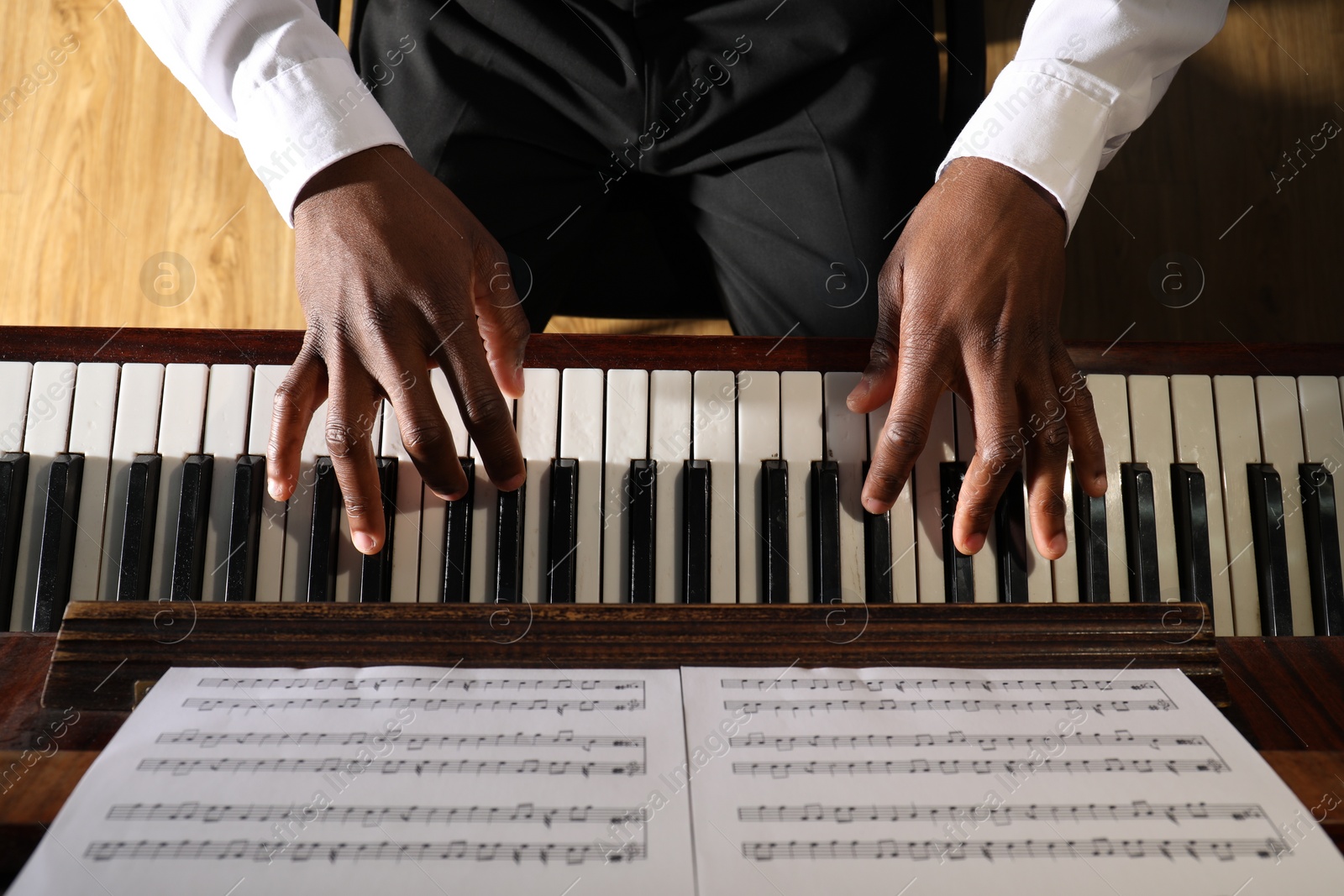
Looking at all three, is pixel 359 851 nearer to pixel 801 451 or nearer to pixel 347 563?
pixel 347 563

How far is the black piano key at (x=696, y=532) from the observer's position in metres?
0.87

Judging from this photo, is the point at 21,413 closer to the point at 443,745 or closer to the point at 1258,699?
the point at 443,745

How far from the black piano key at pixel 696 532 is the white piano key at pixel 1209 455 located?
561 millimetres

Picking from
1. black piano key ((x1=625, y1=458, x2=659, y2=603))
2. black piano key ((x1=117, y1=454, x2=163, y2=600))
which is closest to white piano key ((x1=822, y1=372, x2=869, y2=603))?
black piano key ((x1=625, y1=458, x2=659, y2=603))

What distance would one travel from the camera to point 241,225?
1.43 m

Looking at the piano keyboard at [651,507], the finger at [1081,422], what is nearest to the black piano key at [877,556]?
the piano keyboard at [651,507]

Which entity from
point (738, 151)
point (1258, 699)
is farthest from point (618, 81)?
point (1258, 699)

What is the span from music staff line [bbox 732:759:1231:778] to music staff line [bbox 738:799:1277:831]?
28mm

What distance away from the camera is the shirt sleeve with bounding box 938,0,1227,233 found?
892mm

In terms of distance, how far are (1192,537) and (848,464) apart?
40 centimetres

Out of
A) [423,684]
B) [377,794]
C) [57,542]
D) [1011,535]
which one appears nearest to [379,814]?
[377,794]

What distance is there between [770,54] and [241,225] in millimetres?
996

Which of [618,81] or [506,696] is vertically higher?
[618,81]

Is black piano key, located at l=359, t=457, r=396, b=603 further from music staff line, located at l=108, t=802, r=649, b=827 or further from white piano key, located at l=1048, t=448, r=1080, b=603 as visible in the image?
white piano key, located at l=1048, t=448, r=1080, b=603
